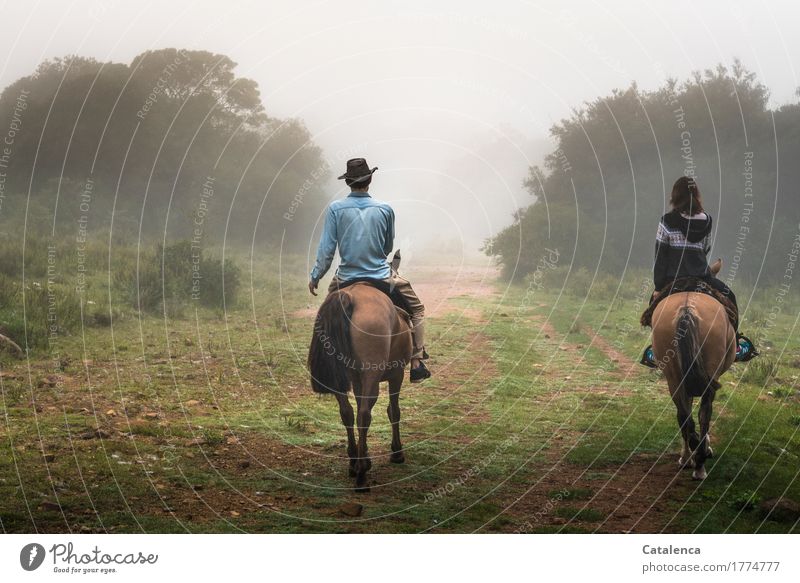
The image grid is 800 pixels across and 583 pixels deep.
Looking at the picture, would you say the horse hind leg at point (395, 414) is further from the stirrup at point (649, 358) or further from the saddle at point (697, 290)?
the saddle at point (697, 290)

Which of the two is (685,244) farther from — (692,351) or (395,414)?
(395,414)

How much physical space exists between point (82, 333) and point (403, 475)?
8.88 metres

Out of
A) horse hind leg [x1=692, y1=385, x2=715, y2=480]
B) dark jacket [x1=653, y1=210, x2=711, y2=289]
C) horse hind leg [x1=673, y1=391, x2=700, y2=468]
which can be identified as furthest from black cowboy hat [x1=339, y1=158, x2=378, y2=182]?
horse hind leg [x1=692, y1=385, x2=715, y2=480]

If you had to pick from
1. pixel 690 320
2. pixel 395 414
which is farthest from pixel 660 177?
pixel 395 414

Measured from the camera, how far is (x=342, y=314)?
967 centimetres

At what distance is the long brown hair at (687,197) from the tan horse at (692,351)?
1.15m

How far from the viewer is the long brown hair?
1084 cm

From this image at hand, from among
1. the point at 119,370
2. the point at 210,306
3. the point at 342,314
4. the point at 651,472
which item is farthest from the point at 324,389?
the point at 210,306

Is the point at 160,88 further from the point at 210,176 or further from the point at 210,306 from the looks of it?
the point at 210,306

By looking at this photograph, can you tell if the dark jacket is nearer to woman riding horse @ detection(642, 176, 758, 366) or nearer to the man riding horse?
woman riding horse @ detection(642, 176, 758, 366)

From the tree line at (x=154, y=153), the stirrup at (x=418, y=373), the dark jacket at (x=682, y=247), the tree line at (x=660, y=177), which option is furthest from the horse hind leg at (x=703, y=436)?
the tree line at (x=154, y=153)

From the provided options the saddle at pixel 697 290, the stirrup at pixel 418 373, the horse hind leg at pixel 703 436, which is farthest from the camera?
the stirrup at pixel 418 373

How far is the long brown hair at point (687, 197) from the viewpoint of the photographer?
35.6 ft

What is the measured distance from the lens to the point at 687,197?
10.9 meters
